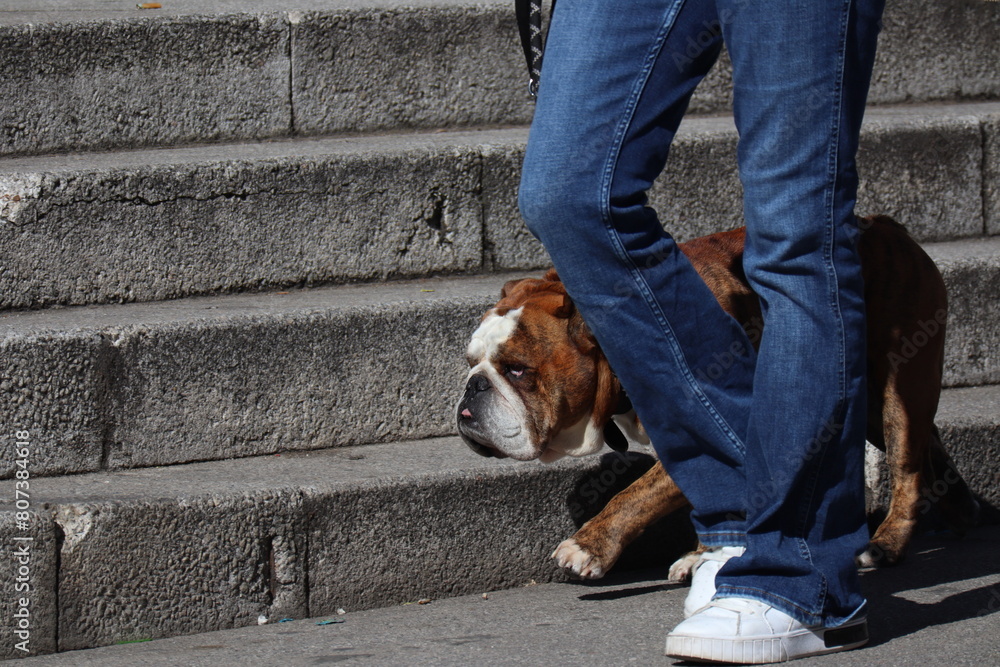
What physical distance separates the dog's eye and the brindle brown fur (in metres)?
0.32

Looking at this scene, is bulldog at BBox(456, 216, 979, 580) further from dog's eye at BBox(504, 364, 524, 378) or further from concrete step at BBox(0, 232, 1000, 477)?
concrete step at BBox(0, 232, 1000, 477)

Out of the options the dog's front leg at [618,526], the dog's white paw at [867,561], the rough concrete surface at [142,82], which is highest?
the rough concrete surface at [142,82]

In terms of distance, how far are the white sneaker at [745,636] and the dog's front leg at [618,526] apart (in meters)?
0.63

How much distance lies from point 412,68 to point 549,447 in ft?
6.26

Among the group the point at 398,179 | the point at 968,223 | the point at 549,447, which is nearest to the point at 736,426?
the point at 549,447

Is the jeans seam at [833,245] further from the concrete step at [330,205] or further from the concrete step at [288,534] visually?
the concrete step at [330,205]

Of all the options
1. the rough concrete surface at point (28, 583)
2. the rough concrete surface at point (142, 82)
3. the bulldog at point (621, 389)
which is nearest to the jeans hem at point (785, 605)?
the bulldog at point (621, 389)

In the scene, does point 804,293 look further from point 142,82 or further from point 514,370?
point 142,82

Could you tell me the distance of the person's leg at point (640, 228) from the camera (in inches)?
88.9

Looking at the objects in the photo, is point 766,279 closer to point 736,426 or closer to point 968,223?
point 736,426

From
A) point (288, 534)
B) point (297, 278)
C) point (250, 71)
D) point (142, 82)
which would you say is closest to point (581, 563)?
point (288, 534)

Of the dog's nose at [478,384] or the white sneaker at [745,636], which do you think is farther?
the dog's nose at [478,384]

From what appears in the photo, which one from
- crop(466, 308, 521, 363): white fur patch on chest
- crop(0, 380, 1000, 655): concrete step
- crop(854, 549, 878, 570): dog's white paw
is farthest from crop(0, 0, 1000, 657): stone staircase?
crop(854, 549, 878, 570): dog's white paw

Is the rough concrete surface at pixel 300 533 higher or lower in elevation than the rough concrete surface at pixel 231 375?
lower
